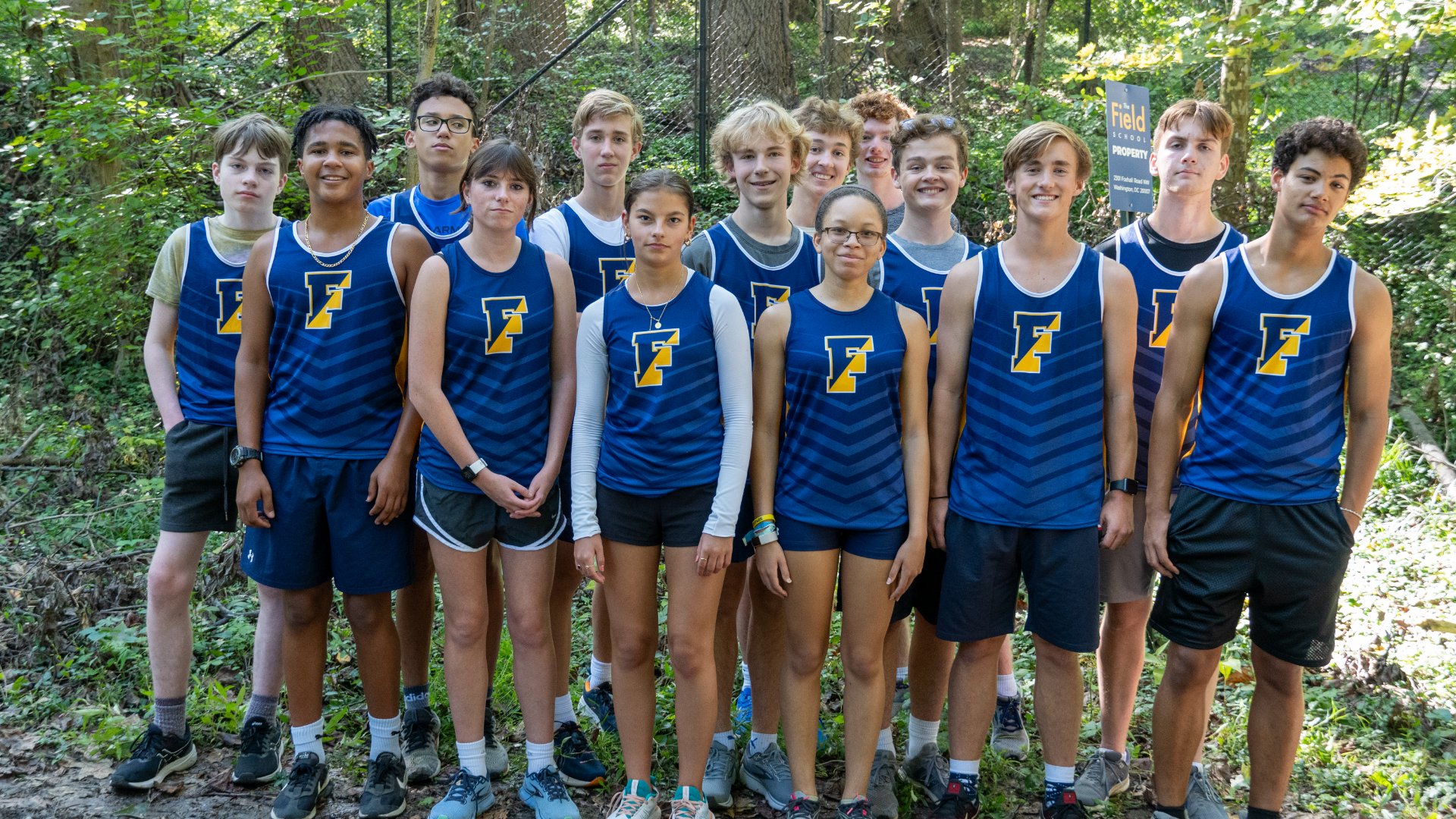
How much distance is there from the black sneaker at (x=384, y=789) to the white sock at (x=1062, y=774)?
211 cm

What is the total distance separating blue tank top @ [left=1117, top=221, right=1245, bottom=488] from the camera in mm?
3475

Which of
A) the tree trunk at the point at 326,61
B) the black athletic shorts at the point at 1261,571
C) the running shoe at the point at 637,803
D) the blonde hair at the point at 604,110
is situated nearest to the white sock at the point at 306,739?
the running shoe at the point at 637,803

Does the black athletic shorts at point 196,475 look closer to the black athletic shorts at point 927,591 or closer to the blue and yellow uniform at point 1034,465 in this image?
the black athletic shorts at point 927,591

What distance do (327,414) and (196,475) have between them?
66cm

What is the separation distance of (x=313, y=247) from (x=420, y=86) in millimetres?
1020

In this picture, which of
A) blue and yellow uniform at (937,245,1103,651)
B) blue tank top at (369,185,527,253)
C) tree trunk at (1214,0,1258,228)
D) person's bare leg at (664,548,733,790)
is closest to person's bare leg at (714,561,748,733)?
person's bare leg at (664,548,733,790)

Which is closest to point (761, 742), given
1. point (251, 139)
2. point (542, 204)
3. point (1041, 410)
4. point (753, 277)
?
point (1041, 410)

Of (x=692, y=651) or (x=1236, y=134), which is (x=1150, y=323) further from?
(x=1236, y=134)

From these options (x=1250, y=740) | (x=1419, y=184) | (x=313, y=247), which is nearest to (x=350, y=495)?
(x=313, y=247)

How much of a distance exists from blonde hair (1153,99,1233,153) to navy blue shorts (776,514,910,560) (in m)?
1.77

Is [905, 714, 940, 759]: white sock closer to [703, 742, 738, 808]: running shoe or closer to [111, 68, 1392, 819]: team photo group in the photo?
[111, 68, 1392, 819]: team photo group

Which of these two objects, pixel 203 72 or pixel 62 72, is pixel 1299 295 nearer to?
pixel 203 72

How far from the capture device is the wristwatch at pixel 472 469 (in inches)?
124

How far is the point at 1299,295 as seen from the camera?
2.99 metres
